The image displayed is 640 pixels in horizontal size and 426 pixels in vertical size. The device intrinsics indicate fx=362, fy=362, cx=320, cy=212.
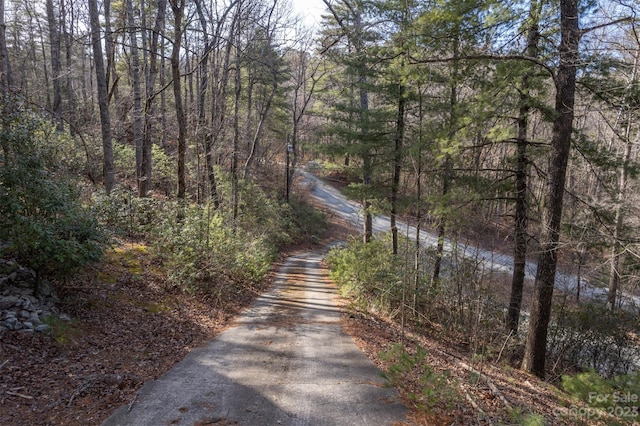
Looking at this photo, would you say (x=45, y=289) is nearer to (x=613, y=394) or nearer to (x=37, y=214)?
(x=37, y=214)

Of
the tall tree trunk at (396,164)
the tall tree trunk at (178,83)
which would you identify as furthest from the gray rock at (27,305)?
the tall tree trunk at (396,164)

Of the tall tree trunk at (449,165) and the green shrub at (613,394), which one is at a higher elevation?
the tall tree trunk at (449,165)

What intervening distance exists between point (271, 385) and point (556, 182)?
6041 millimetres

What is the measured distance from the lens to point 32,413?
371cm

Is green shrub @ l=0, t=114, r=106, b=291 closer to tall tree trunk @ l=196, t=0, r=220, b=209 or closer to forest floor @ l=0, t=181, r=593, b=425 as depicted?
forest floor @ l=0, t=181, r=593, b=425

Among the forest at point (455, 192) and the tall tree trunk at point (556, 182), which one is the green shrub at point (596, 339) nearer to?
the forest at point (455, 192)

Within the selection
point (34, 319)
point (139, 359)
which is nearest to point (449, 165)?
point (139, 359)

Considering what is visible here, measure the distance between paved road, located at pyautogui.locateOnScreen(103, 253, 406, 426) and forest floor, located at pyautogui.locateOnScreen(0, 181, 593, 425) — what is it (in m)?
0.30

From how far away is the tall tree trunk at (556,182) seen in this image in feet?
19.8

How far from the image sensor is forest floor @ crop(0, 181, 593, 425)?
4039mm

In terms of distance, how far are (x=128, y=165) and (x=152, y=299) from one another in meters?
13.4

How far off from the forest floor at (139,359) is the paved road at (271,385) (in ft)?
0.98

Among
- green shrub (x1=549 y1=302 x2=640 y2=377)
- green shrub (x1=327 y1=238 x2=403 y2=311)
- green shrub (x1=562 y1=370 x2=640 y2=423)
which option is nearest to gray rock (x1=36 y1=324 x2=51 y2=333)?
green shrub (x1=562 y1=370 x2=640 y2=423)

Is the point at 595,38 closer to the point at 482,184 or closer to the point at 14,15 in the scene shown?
the point at 482,184
